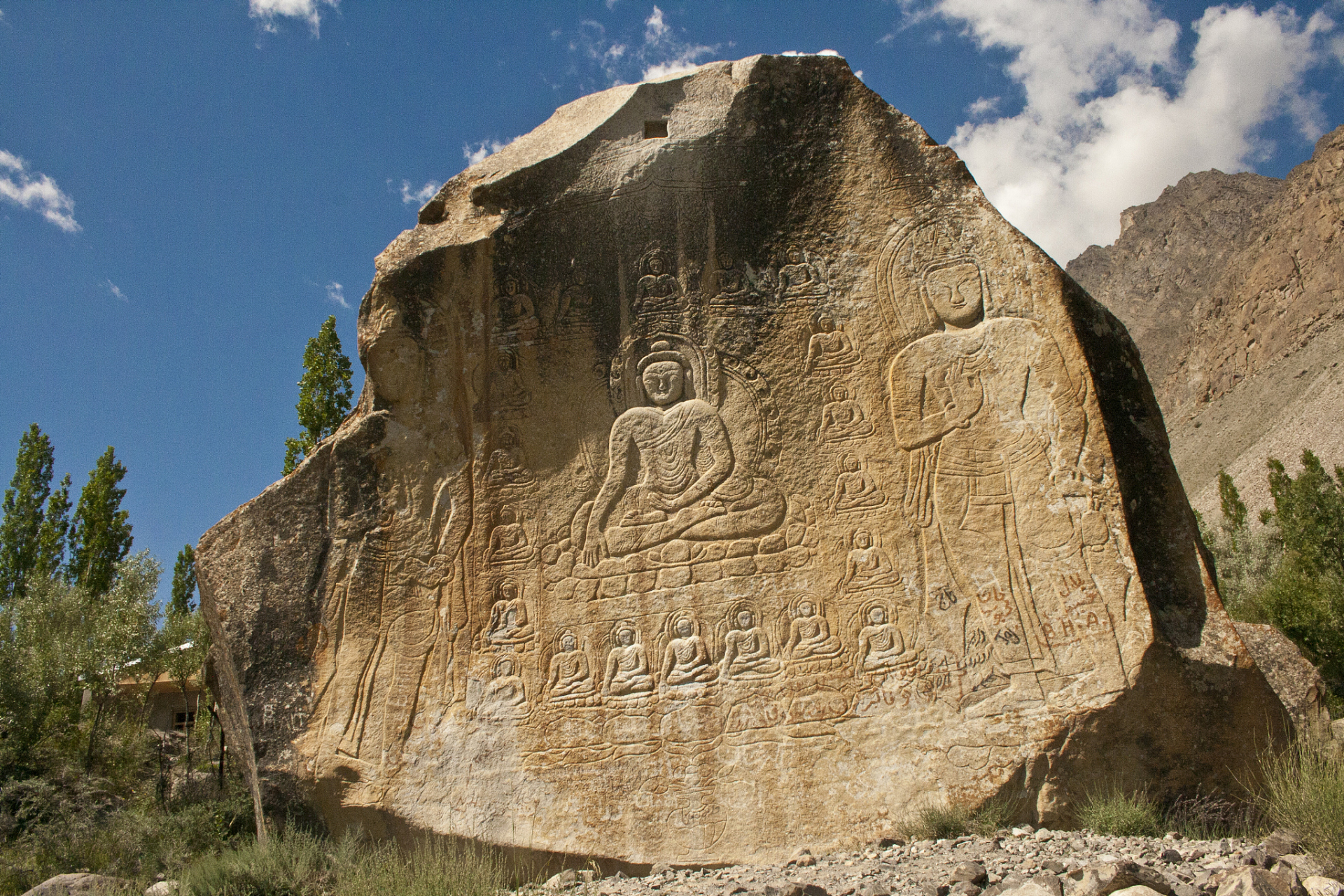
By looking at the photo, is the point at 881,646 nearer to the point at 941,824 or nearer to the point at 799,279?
the point at 941,824

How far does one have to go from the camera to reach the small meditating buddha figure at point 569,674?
5750 millimetres

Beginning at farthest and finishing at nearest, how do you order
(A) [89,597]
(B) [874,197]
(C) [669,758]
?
(A) [89,597] < (B) [874,197] < (C) [669,758]

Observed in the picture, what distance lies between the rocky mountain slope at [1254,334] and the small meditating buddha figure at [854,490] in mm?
31024

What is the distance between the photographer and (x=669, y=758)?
548 centimetres

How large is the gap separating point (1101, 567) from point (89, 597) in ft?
49.0

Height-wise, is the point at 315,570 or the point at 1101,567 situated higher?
the point at 315,570

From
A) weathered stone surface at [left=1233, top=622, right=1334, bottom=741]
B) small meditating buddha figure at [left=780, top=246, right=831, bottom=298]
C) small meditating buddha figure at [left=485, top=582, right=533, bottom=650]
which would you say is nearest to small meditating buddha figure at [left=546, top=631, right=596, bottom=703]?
small meditating buddha figure at [left=485, top=582, right=533, bottom=650]

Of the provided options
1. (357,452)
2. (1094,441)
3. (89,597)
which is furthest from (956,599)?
(89,597)

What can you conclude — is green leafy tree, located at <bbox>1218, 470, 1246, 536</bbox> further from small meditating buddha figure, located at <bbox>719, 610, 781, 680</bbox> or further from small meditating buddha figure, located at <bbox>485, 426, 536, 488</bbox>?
small meditating buddha figure, located at <bbox>485, 426, 536, 488</bbox>

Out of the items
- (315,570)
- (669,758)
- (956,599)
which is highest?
(315,570)

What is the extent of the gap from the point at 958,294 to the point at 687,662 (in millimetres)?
2835

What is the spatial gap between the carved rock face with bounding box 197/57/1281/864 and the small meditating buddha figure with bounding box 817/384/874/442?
0.06 feet

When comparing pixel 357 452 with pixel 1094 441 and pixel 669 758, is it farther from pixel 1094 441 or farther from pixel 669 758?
pixel 1094 441

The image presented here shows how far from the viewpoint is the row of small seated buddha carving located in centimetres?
543
